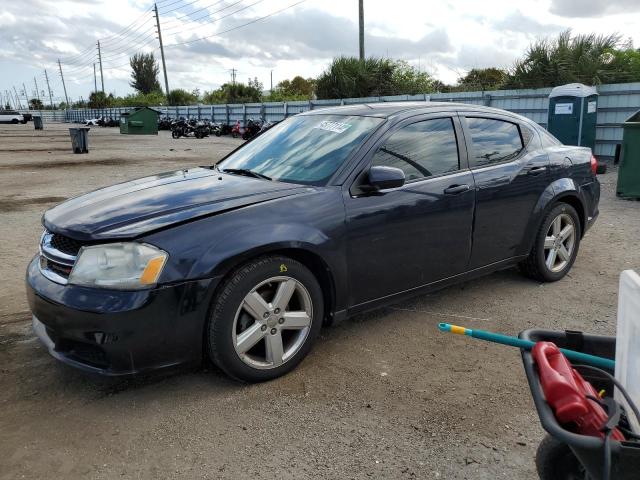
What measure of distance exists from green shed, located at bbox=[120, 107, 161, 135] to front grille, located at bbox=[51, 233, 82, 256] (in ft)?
117

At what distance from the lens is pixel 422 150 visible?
151 inches

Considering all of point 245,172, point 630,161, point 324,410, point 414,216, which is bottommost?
point 324,410

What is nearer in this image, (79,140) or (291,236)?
(291,236)

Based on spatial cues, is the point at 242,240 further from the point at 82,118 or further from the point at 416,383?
the point at 82,118

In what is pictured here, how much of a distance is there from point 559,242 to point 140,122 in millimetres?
35757

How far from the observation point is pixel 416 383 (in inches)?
123

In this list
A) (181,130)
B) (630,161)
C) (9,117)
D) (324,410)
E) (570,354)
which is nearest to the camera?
(570,354)

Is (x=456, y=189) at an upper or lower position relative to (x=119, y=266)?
upper

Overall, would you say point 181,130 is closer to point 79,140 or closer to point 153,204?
point 79,140

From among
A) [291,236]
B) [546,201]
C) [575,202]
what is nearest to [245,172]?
[291,236]

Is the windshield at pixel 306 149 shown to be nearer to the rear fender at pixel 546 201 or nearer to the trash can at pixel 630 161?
the rear fender at pixel 546 201

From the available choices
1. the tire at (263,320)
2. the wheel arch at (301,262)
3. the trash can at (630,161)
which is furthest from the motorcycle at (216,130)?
the tire at (263,320)

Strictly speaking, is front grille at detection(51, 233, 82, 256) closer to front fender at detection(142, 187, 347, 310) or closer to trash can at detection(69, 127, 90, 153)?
front fender at detection(142, 187, 347, 310)

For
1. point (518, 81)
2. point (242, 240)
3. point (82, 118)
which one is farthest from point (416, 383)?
point (82, 118)
